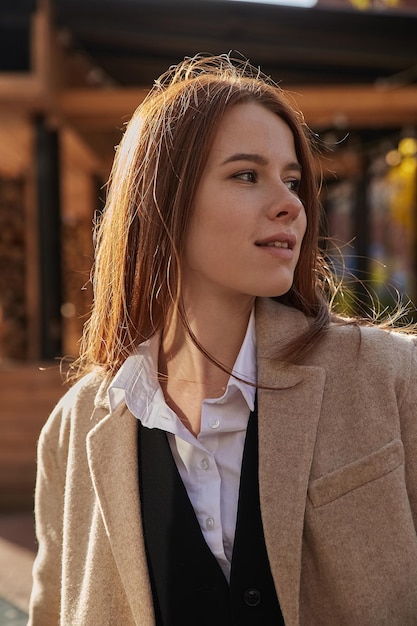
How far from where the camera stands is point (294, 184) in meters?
2.16

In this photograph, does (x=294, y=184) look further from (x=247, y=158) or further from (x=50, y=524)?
(x=50, y=524)

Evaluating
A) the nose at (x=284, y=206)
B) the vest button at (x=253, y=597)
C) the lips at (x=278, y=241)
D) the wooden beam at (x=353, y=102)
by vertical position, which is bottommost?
the vest button at (x=253, y=597)

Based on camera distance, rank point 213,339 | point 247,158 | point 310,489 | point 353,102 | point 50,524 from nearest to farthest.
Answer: point 310,489, point 247,158, point 213,339, point 50,524, point 353,102

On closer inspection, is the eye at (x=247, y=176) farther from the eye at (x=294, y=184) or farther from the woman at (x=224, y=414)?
the eye at (x=294, y=184)

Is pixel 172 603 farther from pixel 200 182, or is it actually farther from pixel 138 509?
pixel 200 182

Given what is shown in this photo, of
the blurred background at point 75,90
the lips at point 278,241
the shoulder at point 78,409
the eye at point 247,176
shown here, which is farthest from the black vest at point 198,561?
the blurred background at point 75,90

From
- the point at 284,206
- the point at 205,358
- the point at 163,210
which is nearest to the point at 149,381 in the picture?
the point at 205,358

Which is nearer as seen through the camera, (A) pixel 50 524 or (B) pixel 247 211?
(B) pixel 247 211

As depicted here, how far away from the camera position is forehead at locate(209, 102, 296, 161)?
199 cm

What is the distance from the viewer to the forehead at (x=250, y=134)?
199 centimetres

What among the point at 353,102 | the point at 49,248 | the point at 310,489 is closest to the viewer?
the point at 310,489

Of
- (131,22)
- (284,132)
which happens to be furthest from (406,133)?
(284,132)

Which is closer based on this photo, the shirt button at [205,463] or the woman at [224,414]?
the woman at [224,414]

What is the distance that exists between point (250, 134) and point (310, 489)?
0.82 m
